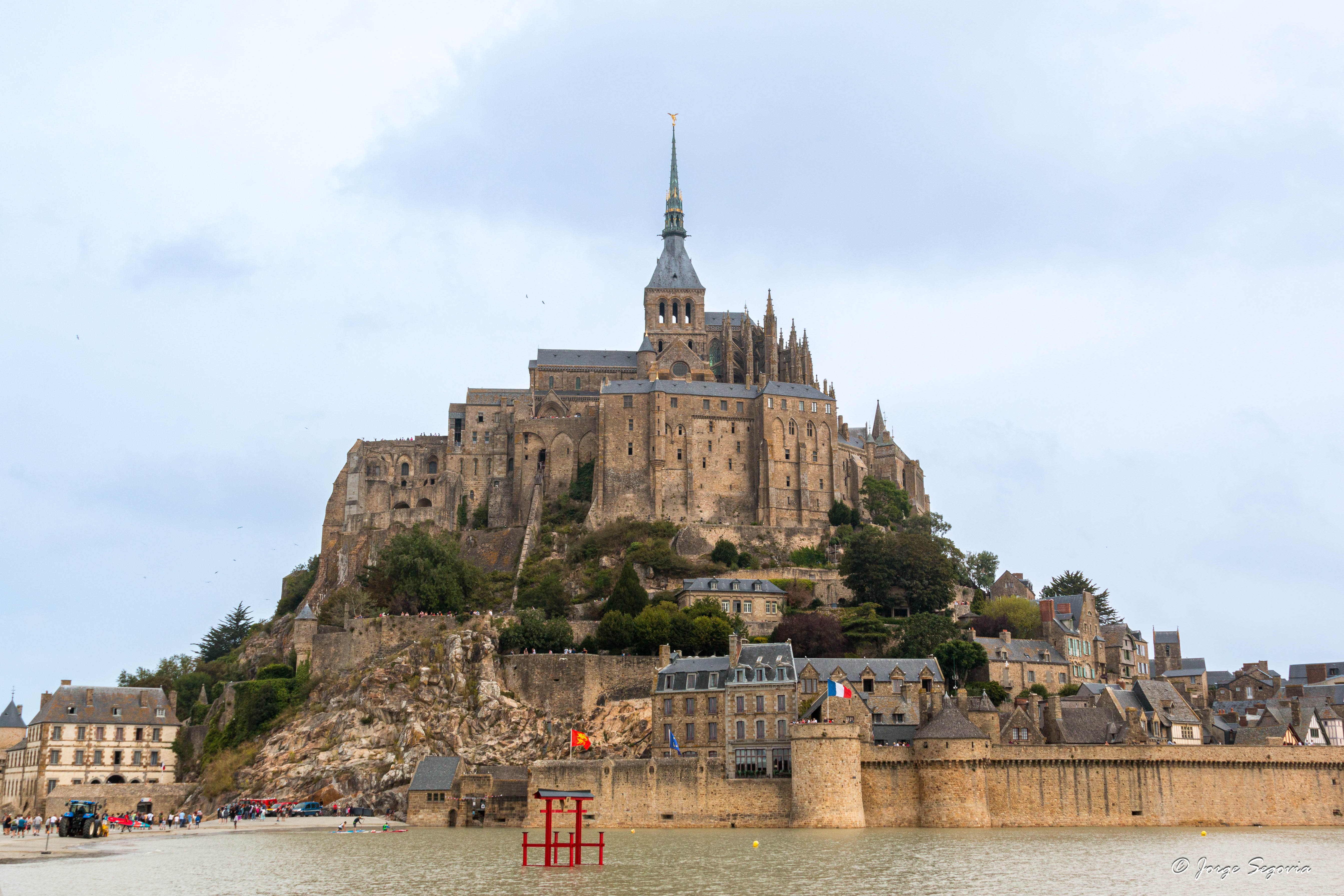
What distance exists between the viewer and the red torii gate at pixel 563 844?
40.3m

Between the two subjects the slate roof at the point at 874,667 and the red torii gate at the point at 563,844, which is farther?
the slate roof at the point at 874,667

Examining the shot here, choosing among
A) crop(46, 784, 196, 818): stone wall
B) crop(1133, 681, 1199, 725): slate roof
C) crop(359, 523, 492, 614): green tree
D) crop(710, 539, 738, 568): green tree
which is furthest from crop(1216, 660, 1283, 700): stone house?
crop(46, 784, 196, 818): stone wall

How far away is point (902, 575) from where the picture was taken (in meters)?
74.7

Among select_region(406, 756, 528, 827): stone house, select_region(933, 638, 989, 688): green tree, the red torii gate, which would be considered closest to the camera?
the red torii gate

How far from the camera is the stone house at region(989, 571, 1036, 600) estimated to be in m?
83.4

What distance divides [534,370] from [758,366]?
15.9 metres

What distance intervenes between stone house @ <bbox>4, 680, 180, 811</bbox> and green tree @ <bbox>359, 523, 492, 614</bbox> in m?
12.4

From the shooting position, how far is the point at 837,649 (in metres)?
66.4

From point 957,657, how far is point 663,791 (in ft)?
60.7

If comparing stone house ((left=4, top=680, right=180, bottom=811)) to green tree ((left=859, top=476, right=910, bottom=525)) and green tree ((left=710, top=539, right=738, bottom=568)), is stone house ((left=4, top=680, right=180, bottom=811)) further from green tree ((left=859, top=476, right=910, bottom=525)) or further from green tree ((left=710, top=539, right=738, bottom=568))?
green tree ((left=859, top=476, right=910, bottom=525))

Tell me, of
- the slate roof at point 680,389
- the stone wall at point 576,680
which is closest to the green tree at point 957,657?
the stone wall at point 576,680

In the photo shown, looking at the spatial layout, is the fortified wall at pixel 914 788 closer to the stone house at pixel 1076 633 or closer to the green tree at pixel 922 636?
the green tree at pixel 922 636

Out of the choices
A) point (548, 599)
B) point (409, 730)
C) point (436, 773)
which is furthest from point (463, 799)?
point (548, 599)

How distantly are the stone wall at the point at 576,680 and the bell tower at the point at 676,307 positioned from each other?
125 ft
